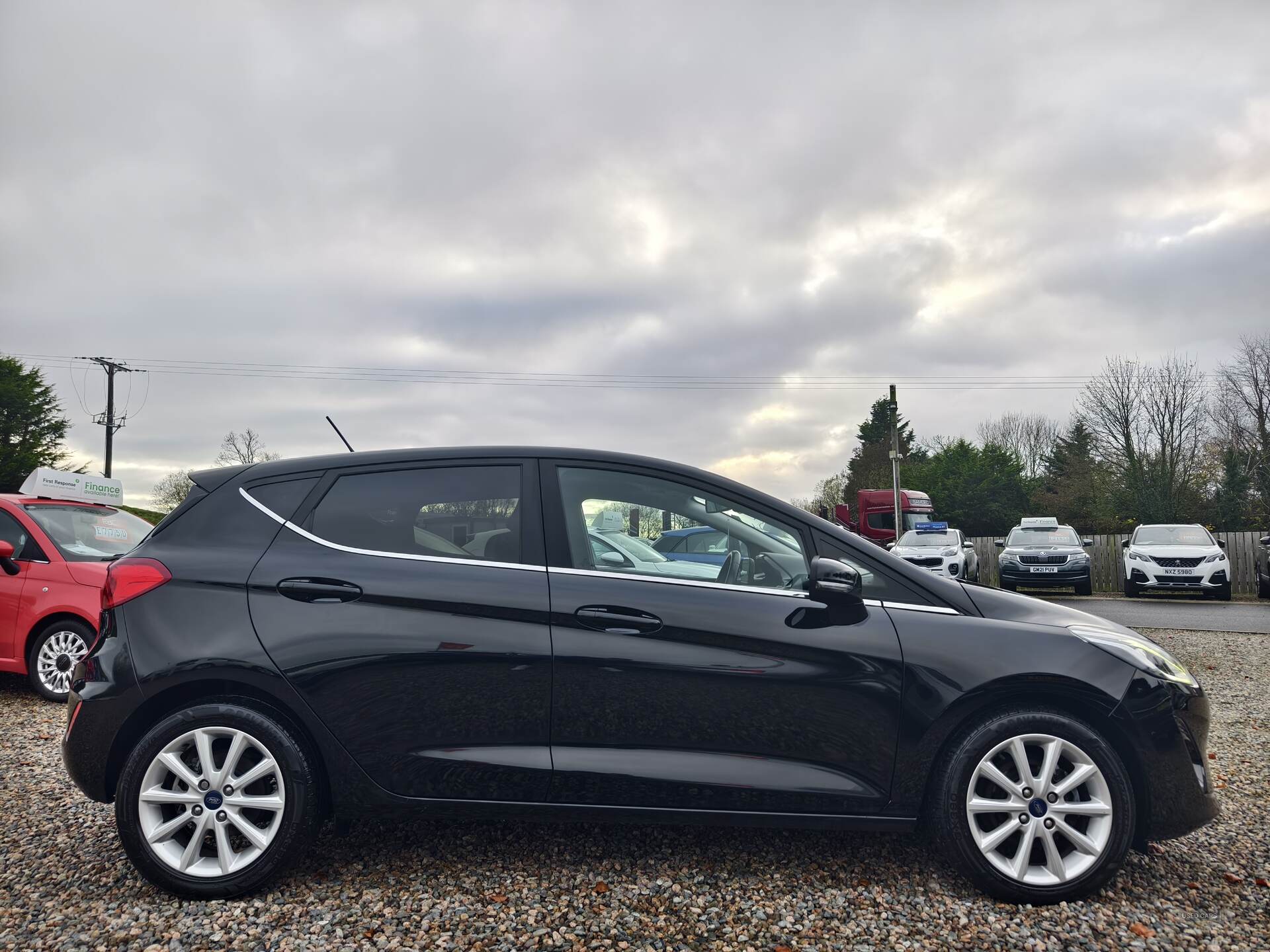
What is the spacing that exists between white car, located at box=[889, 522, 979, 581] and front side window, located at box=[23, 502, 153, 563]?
14.2 m

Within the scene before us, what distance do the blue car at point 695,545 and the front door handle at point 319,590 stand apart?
1120mm

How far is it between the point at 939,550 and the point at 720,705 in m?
16.8

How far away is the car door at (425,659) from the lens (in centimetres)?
288

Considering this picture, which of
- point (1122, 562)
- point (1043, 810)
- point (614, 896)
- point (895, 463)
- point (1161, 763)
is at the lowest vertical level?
point (614, 896)

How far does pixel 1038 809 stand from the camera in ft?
9.23

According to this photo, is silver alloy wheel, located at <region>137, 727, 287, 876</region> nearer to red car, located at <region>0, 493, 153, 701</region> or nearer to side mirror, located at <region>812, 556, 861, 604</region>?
side mirror, located at <region>812, 556, 861, 604</region>

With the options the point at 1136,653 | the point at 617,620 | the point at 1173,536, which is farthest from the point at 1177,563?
the point at 617,620

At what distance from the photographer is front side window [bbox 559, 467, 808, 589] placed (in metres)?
3.00

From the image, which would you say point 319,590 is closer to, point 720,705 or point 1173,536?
point 720,705

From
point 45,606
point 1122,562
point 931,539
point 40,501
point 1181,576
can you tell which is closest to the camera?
point 45,606

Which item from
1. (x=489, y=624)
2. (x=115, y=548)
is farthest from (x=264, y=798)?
(x=115, y=548)

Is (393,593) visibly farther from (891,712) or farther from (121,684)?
(891,712)

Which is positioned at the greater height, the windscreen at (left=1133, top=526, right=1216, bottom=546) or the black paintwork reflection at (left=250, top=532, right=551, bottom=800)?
the windscreen at (left=1133, top=526, right=1216, bottom=546)

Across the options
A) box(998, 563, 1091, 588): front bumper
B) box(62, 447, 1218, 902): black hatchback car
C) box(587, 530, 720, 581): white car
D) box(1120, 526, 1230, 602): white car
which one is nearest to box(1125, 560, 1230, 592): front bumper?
box(1120, 526, 1230, 602): white car
